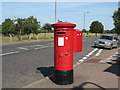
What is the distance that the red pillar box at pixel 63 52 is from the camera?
491 centimetres

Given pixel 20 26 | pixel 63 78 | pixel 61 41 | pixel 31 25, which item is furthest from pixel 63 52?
pixel 31 25

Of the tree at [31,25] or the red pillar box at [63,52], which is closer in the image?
the red pillar box at [63,52]

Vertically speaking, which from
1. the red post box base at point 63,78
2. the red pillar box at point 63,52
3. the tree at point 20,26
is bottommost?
the red post box base at point 63,78

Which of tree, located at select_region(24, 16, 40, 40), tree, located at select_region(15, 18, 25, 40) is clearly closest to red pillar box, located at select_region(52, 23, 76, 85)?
tree, located at select_region(15, 18, 25, 40)

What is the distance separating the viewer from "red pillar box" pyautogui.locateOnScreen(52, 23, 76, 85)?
491cm

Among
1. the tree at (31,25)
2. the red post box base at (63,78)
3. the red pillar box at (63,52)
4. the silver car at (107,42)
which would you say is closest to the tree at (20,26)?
the tree at (31,25)

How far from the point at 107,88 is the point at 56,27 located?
2360 millimetres

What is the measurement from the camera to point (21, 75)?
20.7ft

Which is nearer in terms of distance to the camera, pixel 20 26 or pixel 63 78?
pixel 63 78

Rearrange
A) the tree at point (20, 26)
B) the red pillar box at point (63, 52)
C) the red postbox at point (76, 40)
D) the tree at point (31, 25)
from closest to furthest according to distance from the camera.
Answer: the red pillar box at point (63, 52)
the red postbox at point (76, 40)
the tree at point (20, 26)
the tree at point (31, 25)

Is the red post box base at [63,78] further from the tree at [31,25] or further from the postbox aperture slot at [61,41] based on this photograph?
the tree at [31,25]

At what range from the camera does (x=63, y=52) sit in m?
4.90

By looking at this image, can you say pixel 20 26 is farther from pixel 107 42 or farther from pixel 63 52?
pixel 63 52

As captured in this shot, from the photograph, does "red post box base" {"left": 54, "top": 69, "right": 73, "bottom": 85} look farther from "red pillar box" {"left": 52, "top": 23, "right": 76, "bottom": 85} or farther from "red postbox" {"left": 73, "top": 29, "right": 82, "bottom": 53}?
"red postbox" {"left": 73, "top": 29, "right": 82, "bottom": 53}
